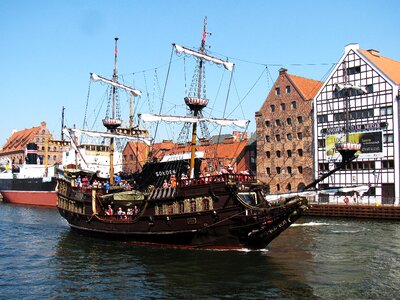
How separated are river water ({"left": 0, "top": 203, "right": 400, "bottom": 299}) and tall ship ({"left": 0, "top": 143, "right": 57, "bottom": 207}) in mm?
36298

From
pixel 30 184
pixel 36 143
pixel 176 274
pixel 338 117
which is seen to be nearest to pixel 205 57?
pixel 176 274

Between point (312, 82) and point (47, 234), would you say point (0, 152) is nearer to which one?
point (312, 82)

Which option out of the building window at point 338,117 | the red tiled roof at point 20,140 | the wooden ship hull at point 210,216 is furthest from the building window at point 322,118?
the red tiled roof at point 20,140

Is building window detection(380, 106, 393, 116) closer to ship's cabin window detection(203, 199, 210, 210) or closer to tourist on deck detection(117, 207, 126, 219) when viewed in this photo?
ship's cabin window detection(203, 199, 210, 210)

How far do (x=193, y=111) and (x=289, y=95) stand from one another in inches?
1110

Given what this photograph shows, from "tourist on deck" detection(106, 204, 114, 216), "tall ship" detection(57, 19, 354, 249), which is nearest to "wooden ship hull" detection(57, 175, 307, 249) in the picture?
"tall ship" detection(57, 19, 354, 249)

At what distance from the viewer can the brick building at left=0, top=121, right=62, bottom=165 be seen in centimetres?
11912

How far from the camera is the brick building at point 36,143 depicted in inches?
4690

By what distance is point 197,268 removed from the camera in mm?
23781

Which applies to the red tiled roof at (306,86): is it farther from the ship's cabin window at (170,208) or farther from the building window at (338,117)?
the ship's cabin window at (170,208)

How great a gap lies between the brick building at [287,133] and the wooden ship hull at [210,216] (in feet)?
101

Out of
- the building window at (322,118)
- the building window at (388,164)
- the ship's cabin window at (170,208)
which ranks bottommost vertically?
the ship's cabin window at (170,208)

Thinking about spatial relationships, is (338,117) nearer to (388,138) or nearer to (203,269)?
(388,138)

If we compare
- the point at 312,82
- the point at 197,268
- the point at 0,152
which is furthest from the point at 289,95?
the point at 0,152
